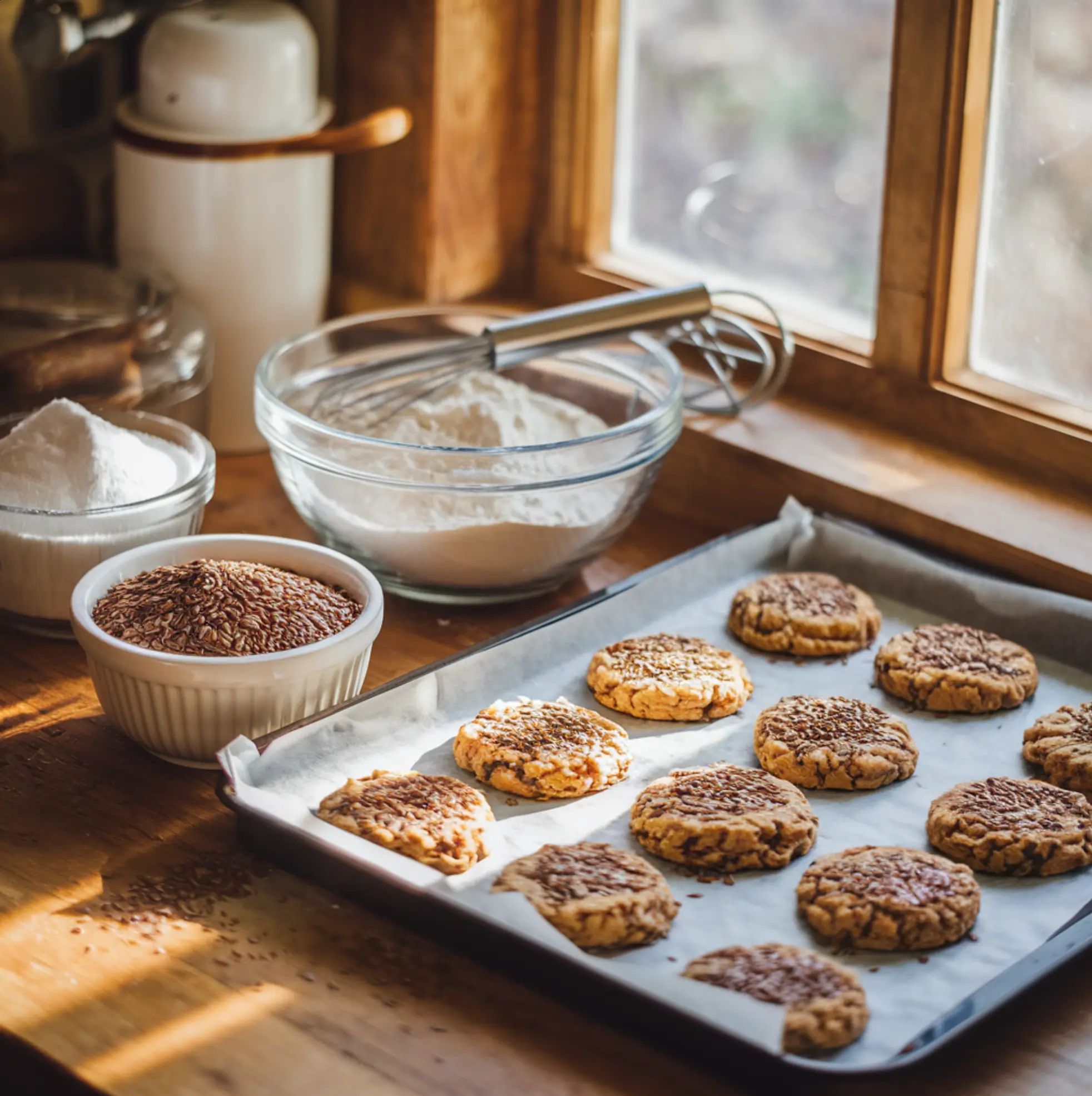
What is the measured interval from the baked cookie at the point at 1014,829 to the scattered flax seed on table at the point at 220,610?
42cm

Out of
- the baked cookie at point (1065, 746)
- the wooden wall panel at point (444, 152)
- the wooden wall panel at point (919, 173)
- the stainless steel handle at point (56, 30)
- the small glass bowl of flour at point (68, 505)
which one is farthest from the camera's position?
the wooden wall panel at point (444, 152)

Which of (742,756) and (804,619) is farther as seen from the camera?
(804,619)

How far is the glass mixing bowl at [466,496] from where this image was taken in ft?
3.94

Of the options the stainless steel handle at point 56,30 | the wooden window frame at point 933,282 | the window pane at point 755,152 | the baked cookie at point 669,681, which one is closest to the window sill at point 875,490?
the wooden window frame at point 933,282

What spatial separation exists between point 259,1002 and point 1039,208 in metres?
0.89

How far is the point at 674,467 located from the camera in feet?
4.80

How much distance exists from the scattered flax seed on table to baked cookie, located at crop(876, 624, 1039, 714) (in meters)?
0.40

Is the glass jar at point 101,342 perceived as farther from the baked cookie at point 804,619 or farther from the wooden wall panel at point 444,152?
the baked cookie at point 804,619

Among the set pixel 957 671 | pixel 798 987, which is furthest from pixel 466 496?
pixel 798 987

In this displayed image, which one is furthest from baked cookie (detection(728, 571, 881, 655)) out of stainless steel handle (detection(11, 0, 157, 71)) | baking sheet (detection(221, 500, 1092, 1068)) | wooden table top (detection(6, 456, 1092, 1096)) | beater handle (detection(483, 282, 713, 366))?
stainless steel handle (detection(11, 0, 157, 71))

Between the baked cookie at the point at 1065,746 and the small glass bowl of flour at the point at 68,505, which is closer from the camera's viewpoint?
the baked cookie at the point at 1065,746

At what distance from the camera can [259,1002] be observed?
0.84m

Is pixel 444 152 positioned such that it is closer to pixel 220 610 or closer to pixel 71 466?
pixel 71 466

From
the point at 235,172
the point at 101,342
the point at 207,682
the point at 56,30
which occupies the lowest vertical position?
the point at 207,682
